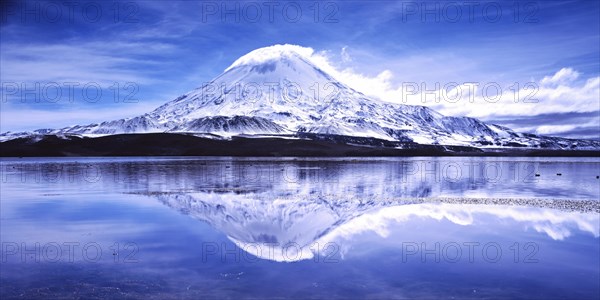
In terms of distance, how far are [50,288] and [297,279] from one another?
571 cm

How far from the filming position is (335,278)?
41.8 feet

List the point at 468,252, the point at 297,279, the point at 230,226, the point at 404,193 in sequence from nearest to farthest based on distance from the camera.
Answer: the point at 297,279 → the point at 468,252 → the point at 230,226 → the point at 404,193

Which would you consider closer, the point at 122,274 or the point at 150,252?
the point at 122,274

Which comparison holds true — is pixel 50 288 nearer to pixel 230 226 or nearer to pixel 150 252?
pixel 150 252

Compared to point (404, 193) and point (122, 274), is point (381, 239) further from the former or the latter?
point (404, 193)

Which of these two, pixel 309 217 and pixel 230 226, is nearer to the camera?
pixel 230 226

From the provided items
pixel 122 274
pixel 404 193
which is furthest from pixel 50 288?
pixel 404 193

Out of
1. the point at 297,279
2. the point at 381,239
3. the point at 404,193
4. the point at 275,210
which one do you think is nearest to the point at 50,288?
the point at 297,279

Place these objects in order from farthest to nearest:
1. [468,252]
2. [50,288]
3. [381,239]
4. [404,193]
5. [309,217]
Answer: [404,193] → [309,217] → [381,239] → [468,252] → [50,288]

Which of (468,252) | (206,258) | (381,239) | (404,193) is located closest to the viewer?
(206,258)

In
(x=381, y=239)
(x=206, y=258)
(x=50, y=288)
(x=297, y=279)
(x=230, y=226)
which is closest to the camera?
(x=50, y=288)

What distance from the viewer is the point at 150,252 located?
15547mm

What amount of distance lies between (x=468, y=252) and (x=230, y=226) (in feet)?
30.2

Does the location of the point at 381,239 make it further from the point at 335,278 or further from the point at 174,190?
the point at 174,190
